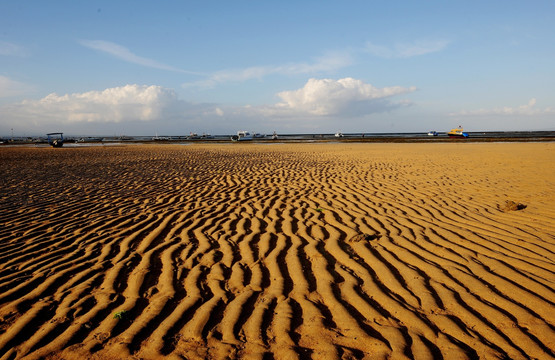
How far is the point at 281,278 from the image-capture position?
3531 millimetres

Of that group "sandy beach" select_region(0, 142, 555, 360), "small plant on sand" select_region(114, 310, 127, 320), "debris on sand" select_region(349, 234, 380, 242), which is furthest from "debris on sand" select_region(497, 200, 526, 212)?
"small plant on sand" select_region(114, 310, 127, 320)

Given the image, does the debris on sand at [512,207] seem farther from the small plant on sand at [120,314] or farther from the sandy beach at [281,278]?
the small plant on sand at [120,314]

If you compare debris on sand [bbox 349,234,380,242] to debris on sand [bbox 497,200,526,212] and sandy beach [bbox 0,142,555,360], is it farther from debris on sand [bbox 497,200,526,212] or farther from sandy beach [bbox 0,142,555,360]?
debris on sand [bbox 497,200,526,212]

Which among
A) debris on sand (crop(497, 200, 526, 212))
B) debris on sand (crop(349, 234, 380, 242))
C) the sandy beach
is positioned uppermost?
debris on sand (crop(497, 200, 526, 212))

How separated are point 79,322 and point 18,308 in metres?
0.78

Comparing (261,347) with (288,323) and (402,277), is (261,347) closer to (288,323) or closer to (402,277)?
(288,323)

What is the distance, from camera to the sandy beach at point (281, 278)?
244 centimetres

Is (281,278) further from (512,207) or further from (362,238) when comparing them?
(512,207)

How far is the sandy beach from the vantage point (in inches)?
96.2

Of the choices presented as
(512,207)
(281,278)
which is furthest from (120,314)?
(512,207)

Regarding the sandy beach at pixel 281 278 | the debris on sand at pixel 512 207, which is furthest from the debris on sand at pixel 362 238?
the debris on sand at pixel 512 207

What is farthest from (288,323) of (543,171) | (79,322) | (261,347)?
(543,171)

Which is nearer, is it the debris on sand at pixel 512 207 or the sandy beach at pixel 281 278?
the sandy beach at pixel 281 278

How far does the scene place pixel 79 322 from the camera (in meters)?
2.74
